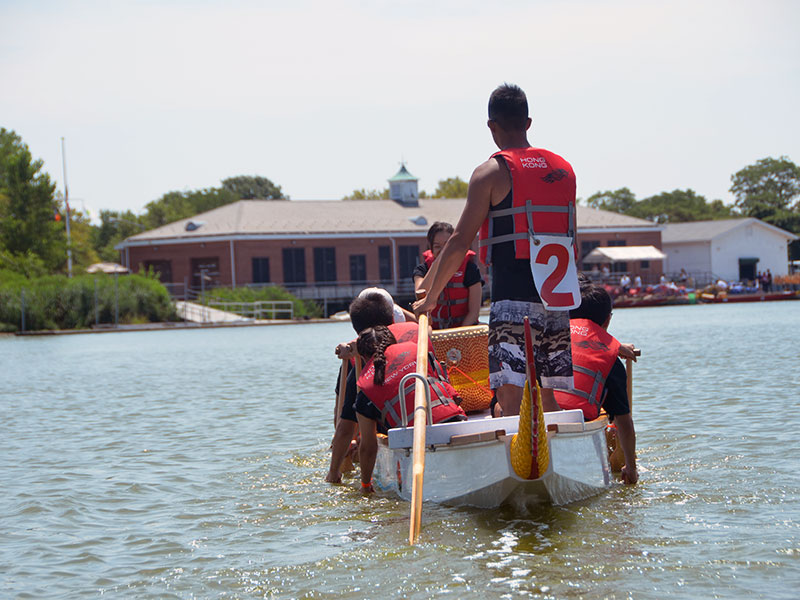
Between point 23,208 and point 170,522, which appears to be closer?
point 170,522

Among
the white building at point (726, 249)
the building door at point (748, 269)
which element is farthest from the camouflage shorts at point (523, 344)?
the building door at point (748, 269)

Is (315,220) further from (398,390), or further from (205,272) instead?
(398,390)

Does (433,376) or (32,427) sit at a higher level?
(433,376)

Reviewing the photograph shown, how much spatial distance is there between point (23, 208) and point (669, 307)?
111ft

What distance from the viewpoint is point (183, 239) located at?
52.6m

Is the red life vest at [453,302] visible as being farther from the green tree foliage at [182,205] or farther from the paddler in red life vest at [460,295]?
the green tree foliage at [182,205]

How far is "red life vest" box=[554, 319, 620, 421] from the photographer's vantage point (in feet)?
21.2

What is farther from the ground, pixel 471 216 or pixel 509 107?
pixel 509 107

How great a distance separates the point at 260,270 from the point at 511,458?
47.1 metres

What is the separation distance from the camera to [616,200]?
108 meters

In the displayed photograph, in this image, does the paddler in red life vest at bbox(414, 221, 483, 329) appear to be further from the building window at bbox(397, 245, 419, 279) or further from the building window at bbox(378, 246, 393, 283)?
the building window at bbox(397, 245, 419, 279)

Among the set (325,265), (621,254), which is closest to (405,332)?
(325,265)

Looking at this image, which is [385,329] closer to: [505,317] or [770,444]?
[505,317]

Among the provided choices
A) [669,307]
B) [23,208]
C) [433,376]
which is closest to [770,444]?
[433,376]
